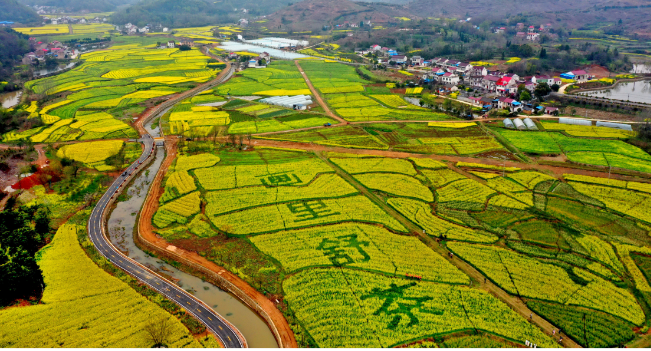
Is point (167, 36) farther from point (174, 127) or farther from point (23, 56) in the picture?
point (174, 127)

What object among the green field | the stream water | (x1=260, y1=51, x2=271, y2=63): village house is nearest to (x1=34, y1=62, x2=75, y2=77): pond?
(x1=260, y1=51, x2=271, y2=63): village house

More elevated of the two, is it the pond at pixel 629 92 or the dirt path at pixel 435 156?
the pond at pixel 629 92

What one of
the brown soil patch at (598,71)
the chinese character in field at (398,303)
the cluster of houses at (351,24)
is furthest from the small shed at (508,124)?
the cluster of houses at (351,24)

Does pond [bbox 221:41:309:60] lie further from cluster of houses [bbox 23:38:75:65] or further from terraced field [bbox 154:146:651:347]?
terraced field [bbox 154:146:651:347]

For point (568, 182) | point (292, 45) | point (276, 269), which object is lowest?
point (276, 269)

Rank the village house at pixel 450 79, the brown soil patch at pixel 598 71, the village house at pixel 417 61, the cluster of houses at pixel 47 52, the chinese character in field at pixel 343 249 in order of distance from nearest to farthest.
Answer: the chinese character in field at pixel 343 249, the village house at pixel 450 79, the brown soil patch at pixel 598 71, the village house at pixel 417 61, the cluster of houses at pixel 47 52

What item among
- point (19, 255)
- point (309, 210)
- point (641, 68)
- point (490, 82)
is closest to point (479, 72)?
point (490, 82)

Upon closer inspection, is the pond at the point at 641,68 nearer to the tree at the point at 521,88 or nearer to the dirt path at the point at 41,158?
the tree at the point at 521,88

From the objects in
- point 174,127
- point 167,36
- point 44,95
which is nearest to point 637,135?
point 174,127
